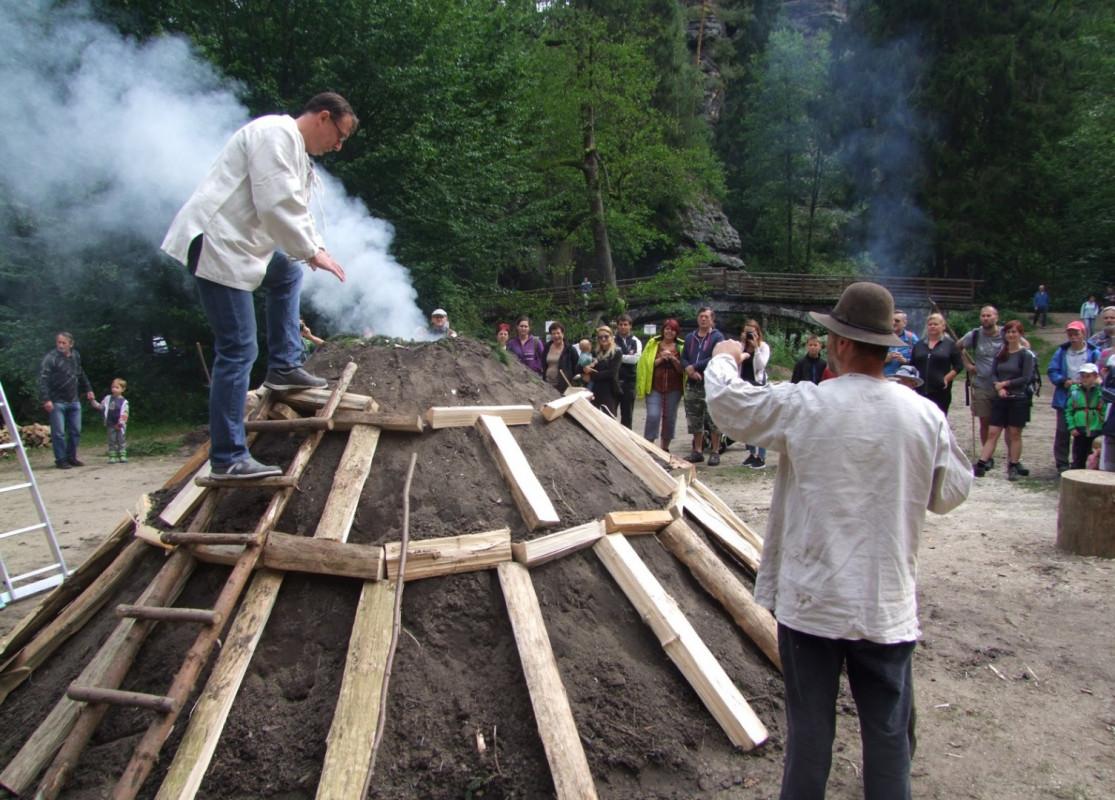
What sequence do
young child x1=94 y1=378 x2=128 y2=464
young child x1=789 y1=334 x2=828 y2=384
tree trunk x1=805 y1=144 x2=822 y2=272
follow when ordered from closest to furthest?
young child x1=789 y1=334 x2=828 y2=384 → young child x1=94 y1=378 x2=128 y2=464 → tree trunk x1=805 y1=144 x2=822 y2=272

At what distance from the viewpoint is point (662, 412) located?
373 inches

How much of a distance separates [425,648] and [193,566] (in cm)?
119

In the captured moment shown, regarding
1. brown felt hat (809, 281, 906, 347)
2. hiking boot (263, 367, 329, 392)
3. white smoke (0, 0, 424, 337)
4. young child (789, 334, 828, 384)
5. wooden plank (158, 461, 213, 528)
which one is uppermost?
white smoke (0, 0, 424, 337)

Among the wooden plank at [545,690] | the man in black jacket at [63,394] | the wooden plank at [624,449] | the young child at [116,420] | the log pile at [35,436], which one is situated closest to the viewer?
the wooden plank at [545,690]

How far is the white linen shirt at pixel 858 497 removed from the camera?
2250 millimetres

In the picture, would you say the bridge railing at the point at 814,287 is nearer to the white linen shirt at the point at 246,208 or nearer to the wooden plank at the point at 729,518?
the wooden plank at the point at 729,518

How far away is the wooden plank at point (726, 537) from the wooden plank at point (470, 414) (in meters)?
1.12

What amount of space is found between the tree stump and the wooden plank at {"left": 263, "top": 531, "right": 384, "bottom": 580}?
5.64m

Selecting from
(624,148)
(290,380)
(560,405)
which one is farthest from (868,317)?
(624,148)

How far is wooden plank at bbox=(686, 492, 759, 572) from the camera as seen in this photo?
4.28 meters

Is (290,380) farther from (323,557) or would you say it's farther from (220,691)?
(220,691)

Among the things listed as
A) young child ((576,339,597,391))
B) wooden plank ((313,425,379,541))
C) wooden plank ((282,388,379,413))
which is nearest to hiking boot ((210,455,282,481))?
wooden plank ((313,425,379,541))

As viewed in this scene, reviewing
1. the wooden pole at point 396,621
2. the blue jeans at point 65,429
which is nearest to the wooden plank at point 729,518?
the wooden pole at point 396,621

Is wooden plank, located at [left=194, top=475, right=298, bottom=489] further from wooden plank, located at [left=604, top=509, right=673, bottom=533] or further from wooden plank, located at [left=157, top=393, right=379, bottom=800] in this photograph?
wooden plank, located at [left=604, top=509, right=673, bottom=533]
